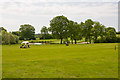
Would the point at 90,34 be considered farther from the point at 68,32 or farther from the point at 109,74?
the point at 109,74

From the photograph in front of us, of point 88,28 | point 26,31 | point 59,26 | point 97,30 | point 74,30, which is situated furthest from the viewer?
point 26,31

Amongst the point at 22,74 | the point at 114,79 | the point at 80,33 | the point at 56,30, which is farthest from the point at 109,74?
the point at 80,33

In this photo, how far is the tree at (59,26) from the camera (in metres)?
71.9

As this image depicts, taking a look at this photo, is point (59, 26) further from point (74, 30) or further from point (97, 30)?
point (97, 30)

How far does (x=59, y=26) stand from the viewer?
2837 inches

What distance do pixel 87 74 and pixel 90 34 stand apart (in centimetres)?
6651

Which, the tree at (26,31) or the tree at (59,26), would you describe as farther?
the tree at (26,31)

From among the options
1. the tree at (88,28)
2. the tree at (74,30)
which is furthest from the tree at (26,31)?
the tree at (88,28)

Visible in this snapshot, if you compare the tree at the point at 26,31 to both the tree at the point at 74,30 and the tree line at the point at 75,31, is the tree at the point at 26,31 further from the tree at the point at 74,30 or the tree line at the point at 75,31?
the tree at the point at 74,30

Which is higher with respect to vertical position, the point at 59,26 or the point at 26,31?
the point at 59,26

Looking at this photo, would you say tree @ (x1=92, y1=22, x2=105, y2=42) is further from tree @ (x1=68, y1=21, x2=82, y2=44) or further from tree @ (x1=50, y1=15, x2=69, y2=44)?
tree @ (x1=50, y1=15, x2=69, y2=44)

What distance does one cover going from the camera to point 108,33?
7831 centimetres

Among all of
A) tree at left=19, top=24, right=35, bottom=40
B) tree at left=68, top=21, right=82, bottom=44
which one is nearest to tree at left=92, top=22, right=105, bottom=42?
tree at left=68, top=21, right=82, bottom=44

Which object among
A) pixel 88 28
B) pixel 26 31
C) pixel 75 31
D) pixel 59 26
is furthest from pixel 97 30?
pixel 26 31
